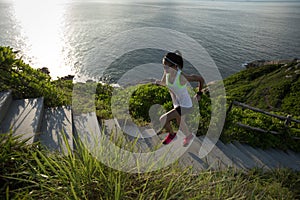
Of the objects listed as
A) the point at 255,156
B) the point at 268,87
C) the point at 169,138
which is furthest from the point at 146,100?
the point at 268,87

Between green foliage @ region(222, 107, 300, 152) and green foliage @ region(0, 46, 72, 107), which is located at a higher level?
green foliage @ region(0, 46, 72, 107)

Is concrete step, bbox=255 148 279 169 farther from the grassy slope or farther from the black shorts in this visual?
the grassy slope

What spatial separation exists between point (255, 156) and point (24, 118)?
5.28 m

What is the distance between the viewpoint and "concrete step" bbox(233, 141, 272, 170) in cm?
505

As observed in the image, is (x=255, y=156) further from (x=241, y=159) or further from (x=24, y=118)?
(x=24, y=118)

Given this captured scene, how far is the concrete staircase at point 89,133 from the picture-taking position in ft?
12.5

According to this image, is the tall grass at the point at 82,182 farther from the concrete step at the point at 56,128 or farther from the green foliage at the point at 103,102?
the green foliage at the point at 103,102

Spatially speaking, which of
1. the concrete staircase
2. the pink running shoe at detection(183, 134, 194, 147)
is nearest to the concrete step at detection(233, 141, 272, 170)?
the concrete staircase

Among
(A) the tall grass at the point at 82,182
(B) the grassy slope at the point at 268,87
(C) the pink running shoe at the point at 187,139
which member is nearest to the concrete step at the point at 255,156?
(C) the pink running shoe at the point at 187,139

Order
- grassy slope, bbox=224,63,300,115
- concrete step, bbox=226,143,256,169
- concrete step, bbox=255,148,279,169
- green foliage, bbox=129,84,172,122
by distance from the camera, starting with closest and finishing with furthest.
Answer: concrete step, bbox=226,143,256,169
concrete step, bbox=255,148,279,169
green foliage, bbox=129,84,172,122
grassy slope, bbox=224,63,300,115

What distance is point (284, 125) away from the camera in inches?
274

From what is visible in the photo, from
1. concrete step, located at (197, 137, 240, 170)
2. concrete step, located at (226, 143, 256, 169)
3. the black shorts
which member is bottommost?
concrete step, located at (226, 143, 256, 169)

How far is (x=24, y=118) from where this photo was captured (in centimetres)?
400

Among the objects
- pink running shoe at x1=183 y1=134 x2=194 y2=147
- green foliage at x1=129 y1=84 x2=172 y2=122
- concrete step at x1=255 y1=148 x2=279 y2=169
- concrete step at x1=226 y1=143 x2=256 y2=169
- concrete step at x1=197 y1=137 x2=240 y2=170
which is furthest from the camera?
green foliage at x1=129 y1=84 x2=172 y2=122
